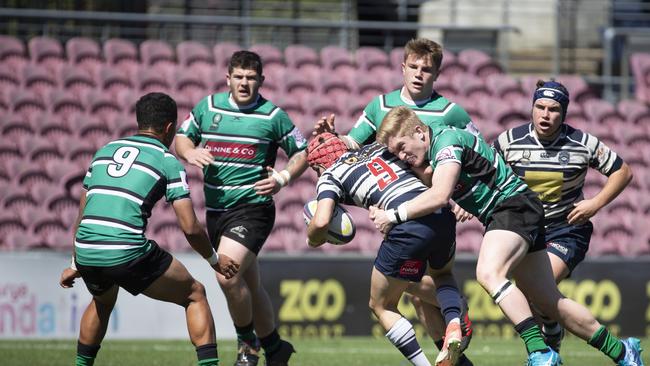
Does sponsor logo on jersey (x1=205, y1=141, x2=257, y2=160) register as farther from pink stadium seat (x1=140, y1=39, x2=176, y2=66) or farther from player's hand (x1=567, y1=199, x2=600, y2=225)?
pink stadium seat (x1=140, y1=39, x2=176, y2=66)

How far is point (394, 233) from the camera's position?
256 inches

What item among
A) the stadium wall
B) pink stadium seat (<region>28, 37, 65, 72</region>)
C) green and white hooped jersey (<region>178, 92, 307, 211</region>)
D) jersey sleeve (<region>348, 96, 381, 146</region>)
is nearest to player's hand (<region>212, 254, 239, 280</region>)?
green and white hooped jersey (<region>178, 92, 307, 211</region>)

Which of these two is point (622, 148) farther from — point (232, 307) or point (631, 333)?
point (232, 307)

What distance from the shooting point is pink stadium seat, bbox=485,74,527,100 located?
1566 cm

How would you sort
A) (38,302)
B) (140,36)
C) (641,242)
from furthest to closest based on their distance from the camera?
(140,36)
(641,242)
(38,302)

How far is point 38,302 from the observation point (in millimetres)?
11641

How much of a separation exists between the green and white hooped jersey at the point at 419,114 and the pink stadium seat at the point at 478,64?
8.61 m

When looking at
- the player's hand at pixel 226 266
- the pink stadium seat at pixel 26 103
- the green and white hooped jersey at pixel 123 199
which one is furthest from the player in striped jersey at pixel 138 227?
the pink stadium seat at pixel 26 103

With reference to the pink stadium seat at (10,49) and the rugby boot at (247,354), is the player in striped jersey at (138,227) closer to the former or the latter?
the rugby boot at (247,354)

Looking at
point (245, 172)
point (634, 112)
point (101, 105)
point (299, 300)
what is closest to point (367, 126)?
point (245, 172)

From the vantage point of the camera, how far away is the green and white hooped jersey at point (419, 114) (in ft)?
24.6

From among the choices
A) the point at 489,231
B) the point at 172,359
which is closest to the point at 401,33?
the point at 172,359

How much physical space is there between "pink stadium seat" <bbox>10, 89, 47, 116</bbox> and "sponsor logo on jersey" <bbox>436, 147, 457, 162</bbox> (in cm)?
954

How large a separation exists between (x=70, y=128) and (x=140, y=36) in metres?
3.31
